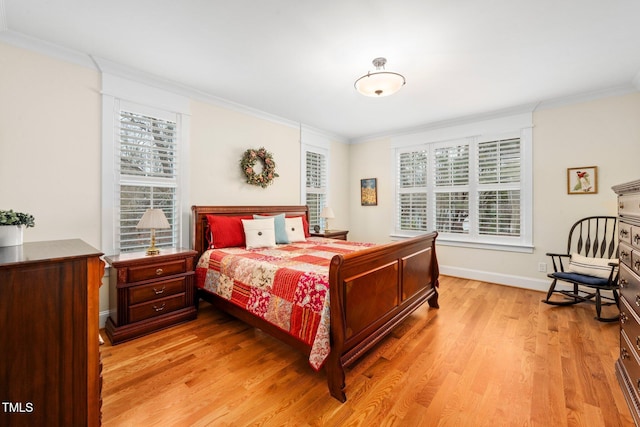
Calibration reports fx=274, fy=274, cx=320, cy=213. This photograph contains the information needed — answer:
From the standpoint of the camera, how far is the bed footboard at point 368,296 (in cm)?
A: 171

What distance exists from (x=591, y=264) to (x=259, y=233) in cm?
367

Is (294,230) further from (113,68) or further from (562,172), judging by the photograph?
(562,172)

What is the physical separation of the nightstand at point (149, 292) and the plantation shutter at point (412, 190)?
363 cm

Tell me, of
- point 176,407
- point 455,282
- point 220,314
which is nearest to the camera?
point 176,407

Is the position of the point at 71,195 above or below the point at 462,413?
above

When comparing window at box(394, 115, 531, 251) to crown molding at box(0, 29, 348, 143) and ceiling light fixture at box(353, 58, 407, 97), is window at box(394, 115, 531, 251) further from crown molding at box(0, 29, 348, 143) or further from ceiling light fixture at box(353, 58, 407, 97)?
crown molding at box(0, 29, 348, 143)

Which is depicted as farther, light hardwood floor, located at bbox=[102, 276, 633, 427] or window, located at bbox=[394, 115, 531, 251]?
window, located at bbox=[394, 115, 531, 251]

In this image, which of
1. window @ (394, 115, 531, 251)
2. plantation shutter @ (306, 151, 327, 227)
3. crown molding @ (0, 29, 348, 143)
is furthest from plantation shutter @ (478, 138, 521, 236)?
crown molding @ (0, 29, 348, 143)

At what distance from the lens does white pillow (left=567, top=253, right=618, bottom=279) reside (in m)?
2.83

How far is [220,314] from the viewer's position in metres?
2.98

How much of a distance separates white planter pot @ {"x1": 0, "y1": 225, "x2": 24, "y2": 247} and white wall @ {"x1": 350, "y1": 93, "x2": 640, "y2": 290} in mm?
4813

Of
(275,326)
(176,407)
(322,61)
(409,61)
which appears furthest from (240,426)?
(409,61)

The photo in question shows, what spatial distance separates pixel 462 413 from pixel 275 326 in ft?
4.30

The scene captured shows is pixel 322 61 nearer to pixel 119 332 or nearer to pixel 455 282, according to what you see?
pixel 119 332
